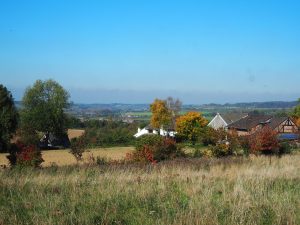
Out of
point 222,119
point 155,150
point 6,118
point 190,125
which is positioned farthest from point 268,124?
point 155,150

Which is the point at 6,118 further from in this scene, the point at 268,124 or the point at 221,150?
the point at 268,124

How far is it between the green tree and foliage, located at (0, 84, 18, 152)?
812 cm

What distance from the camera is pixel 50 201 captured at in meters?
6.49

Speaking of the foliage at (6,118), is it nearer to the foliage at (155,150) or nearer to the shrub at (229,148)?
the shrub at (229,148)

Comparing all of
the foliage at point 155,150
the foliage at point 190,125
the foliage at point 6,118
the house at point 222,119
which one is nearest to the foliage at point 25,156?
the foliage at point 155,150

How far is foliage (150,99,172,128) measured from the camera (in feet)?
314

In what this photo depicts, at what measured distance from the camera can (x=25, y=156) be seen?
22844 millimetres

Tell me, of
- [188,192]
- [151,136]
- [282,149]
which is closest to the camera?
[188,192]

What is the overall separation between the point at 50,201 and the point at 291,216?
3647 millimetres

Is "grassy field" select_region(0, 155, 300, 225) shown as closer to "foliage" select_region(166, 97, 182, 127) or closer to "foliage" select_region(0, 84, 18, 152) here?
"foliage" select_region(0, 84, 18, 152)

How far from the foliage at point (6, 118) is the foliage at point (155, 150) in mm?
42897

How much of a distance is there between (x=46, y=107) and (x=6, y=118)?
46.3ft

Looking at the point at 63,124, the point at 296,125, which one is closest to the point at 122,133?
the point at 63,124

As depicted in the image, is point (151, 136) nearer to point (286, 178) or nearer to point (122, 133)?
point (286, 178)
